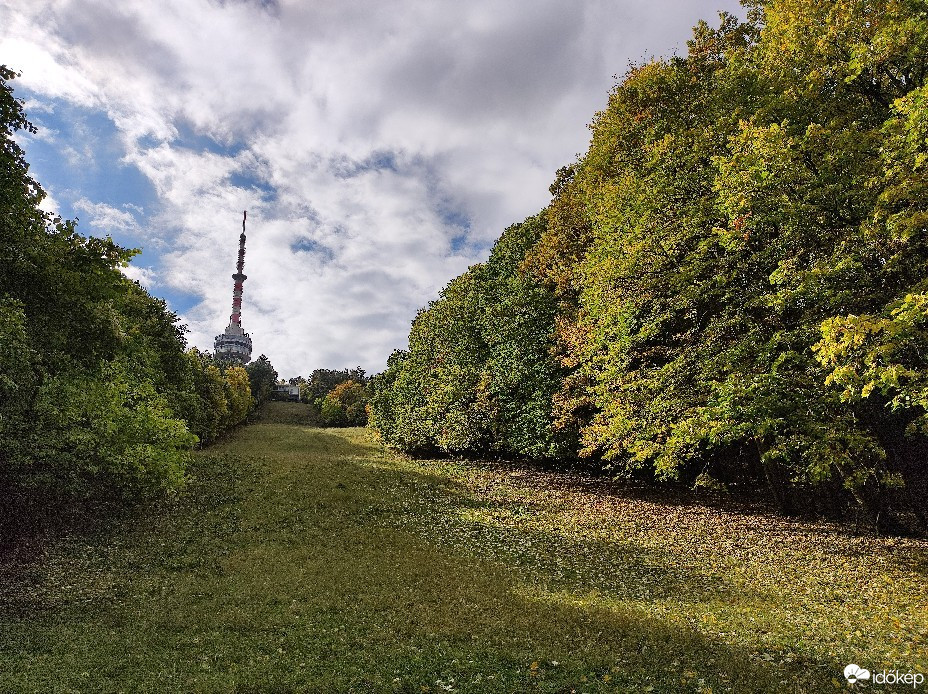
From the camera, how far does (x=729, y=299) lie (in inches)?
716

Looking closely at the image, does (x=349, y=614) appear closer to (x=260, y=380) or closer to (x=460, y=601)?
(x=460, y=601)

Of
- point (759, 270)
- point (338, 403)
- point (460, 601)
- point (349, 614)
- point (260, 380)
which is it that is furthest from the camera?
point (260, 380)

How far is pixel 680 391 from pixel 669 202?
7.54m

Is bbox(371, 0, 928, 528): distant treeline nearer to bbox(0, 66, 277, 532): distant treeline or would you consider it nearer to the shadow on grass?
the shadow on grass

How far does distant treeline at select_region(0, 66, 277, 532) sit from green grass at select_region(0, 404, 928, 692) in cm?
260

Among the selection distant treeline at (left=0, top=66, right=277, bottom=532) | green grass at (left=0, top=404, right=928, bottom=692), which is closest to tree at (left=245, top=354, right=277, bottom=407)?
distant treeline at (left=0, top=66, right=277, bottom=532)

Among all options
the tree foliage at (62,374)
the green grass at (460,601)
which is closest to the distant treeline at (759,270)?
the green grass at (460,601)

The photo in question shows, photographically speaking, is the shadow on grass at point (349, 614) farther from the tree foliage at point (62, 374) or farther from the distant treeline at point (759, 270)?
the distant treeline at point (759, 270)

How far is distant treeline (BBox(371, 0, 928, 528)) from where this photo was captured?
12445mm

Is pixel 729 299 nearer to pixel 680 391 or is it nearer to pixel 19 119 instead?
pixel 680 391

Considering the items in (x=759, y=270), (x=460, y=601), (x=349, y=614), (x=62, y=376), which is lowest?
(x=349, y=614)

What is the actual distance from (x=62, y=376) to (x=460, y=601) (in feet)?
53.7

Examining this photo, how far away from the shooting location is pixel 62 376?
18422 mm

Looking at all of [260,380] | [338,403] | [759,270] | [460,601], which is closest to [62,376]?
[460,601]
